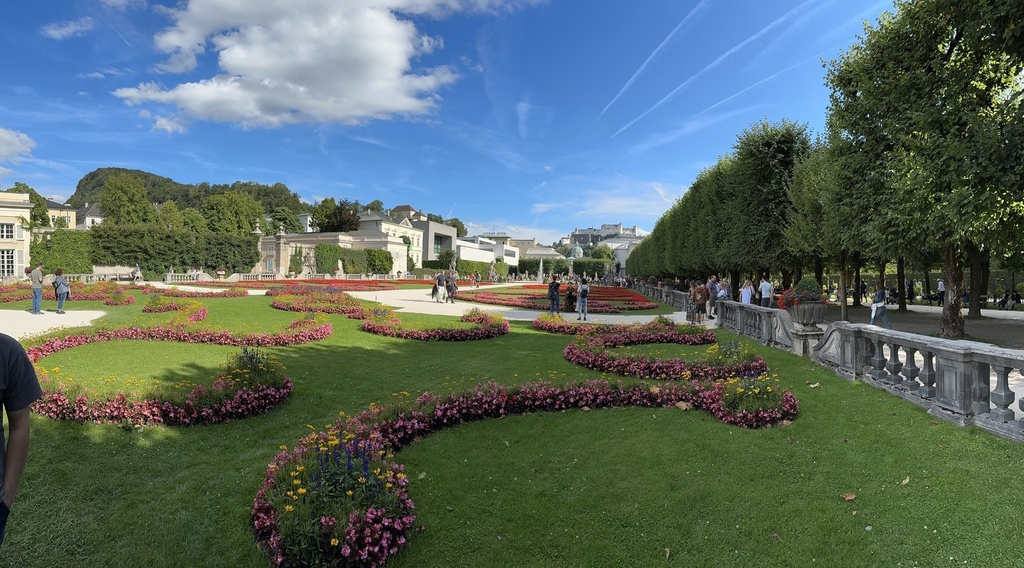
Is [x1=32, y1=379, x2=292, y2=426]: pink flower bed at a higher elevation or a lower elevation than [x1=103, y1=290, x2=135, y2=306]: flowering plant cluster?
lower

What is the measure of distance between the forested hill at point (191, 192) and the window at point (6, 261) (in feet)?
215

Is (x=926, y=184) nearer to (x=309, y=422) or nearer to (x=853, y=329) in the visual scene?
(x=853, y=329)

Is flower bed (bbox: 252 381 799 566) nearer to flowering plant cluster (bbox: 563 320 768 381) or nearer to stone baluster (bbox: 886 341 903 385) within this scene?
stone baluster (bbox: 886 341 903 385)

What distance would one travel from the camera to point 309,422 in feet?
21.0

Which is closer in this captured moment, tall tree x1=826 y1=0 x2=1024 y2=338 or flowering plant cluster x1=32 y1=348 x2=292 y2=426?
flowering plant cluster x1=32 y1=348 x2=292 y2=426

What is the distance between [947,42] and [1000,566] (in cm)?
1311

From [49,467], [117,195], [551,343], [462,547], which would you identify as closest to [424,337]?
[551,343]

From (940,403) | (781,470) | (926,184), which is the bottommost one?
(781,470)

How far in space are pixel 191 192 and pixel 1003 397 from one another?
13815 cm

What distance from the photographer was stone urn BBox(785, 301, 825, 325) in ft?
30.3

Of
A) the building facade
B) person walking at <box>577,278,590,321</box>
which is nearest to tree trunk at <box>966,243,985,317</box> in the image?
person walking at <box>577,278,590,321</box>

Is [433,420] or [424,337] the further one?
[424,337]

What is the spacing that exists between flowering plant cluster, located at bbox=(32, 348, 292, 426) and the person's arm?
13.1ft

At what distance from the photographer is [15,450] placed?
2404mm
